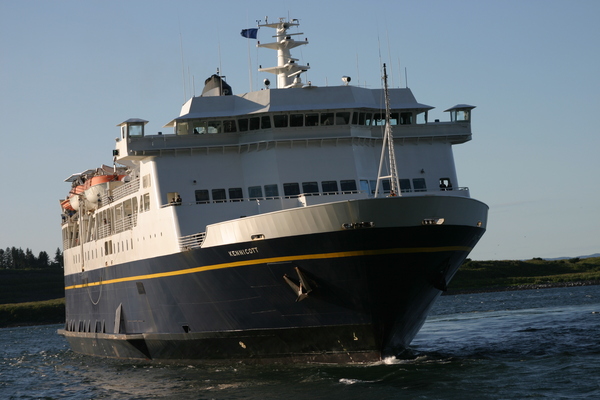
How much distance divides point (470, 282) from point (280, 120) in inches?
2549

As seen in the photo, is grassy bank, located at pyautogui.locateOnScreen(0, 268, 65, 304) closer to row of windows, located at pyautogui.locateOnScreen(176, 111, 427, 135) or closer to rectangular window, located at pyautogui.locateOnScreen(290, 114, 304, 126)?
row of windows, located at pyautogui.locateOnScreen(176, 111, 427, 135)

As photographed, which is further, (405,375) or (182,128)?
(182,128)

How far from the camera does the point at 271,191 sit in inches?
966

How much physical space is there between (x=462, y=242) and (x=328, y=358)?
4705 mm

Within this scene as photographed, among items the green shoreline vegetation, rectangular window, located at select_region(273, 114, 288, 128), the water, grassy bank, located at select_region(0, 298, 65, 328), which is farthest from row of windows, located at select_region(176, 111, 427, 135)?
grassy bank, located at select_region(0, 298, 65, 328)

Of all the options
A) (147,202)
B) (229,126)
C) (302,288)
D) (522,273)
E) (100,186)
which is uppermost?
(229,126)

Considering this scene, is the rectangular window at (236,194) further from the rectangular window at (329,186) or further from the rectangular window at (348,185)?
the rectangular window at (348,185)

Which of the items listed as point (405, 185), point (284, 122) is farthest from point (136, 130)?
point (405, 185)

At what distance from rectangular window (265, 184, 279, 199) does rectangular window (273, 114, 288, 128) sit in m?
2.09

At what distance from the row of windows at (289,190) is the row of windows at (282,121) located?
2.07m

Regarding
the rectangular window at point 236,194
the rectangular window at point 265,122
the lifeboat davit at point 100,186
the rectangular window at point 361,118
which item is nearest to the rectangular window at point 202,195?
the rectangular window at point 236,194

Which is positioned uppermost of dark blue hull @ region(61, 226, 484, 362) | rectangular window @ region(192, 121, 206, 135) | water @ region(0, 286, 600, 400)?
rectangular window @ region(192, 121, 206, 135)

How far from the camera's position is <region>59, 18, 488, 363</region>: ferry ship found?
19609mm

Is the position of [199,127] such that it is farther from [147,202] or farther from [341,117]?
[341,117]
